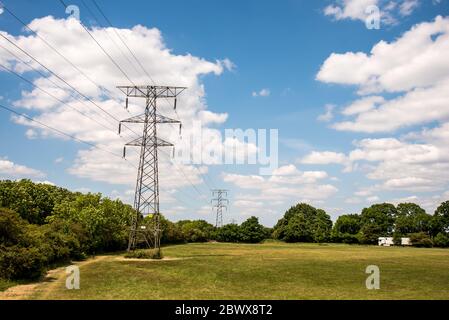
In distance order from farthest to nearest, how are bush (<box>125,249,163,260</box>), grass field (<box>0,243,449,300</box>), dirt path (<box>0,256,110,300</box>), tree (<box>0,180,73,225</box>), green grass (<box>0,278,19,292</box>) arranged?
tree (<box>0,180,73,225</box>) < bush (<box>125,249,163,260</box>) < grass field (<box>0,243,449,300</box>) < green grass (<box>0,278,19,292</box>) < dirt path (<box>0,256,110,300</box>)

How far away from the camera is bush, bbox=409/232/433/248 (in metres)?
151

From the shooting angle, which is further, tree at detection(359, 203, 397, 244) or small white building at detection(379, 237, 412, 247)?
tree at detection(359, 203, 397, 244)

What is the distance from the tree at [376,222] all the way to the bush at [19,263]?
15162 cm

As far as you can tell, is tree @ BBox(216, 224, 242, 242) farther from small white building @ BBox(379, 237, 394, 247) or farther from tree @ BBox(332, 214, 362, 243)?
small white building @ BBox(379, 237, 394, 247)

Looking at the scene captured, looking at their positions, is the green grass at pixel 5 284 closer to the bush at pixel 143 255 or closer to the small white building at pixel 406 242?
the bush at pixel 143 255

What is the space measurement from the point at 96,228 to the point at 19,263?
36.8 m

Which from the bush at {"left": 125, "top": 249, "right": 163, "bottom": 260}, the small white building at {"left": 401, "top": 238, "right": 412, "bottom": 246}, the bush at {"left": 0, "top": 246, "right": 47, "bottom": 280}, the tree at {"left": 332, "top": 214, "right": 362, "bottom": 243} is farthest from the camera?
the tree at {"left": 332, "top": 214, "right": 362, "bottom": 243}

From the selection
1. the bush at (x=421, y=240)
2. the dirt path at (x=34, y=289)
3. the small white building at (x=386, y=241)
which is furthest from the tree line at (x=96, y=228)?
the small white building at (x=386, y=241)

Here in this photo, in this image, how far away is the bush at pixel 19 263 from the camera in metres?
33.7

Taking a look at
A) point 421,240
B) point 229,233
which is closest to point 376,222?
point 421,240

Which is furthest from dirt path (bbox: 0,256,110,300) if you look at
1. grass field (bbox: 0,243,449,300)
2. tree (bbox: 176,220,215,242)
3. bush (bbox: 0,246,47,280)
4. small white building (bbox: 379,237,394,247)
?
small white building (bbox: 379,237,394,247)

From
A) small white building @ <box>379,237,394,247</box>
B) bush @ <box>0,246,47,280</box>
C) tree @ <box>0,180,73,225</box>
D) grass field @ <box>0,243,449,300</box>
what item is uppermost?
tree @ <box>0,180,73,225</box>
